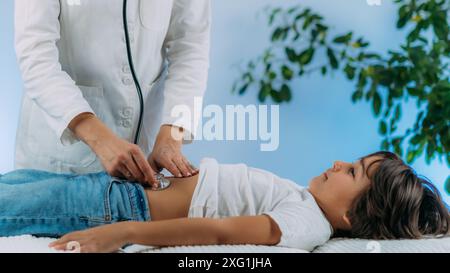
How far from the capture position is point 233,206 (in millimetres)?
1161

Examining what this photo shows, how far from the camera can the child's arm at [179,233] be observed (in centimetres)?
95

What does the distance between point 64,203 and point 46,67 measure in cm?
24

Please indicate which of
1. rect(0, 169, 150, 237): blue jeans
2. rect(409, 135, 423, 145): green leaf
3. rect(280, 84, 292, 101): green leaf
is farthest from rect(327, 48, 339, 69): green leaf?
rect(0, 169, 150, 237): blue jeans

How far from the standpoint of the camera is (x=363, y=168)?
4.01 feet

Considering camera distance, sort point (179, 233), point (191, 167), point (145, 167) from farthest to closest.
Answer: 1. point (191, 167)
2. point (145, 167)
3. point (179, 233)

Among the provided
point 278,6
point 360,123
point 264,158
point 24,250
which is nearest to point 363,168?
point 360,123

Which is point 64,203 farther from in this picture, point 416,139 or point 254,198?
point 416,139

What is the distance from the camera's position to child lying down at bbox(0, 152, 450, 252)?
1.04 metres

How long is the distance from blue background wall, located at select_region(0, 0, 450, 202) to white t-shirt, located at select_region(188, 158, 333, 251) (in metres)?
0.03

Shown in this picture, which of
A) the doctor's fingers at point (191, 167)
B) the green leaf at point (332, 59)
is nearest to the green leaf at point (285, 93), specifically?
the green leaf at point (332, 59)

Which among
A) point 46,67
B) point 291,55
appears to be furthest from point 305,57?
point 46,67

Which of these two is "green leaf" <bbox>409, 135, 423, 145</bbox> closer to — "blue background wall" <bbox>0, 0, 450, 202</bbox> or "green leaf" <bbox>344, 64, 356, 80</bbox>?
"blue background wall" <bbox>0, 0, 450, 202</bbox>

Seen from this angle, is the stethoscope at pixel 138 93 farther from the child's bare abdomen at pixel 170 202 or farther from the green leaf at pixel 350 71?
the green leaf at pixel 350 71
